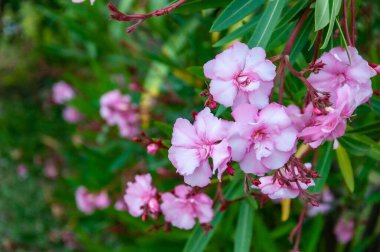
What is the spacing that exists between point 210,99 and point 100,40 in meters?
1.67

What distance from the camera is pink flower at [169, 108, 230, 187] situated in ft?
2.59

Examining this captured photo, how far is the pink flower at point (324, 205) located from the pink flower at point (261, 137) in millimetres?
1080

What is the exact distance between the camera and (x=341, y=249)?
1.90 metres

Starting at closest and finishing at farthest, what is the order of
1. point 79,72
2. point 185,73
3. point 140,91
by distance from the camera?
1. point 185,73
2. point 140,91
3. point 79,72

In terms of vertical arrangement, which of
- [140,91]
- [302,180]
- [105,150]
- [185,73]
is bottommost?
[105,150]

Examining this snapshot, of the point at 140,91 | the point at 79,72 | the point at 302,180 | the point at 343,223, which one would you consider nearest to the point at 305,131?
the point at 302,180

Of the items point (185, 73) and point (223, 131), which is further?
point (185, 73)

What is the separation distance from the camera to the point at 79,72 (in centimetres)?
356

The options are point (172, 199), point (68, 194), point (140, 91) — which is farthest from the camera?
point (68, 194)

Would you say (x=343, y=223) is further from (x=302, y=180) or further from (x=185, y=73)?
(x=302, y=180)

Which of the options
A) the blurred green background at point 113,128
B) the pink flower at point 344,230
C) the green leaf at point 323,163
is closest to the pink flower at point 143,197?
the blurred green background at point 113,128

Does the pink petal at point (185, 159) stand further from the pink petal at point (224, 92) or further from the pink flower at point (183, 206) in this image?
the pink flower at point (183, 206)

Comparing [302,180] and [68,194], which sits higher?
[302,180]

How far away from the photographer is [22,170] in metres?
3.50
